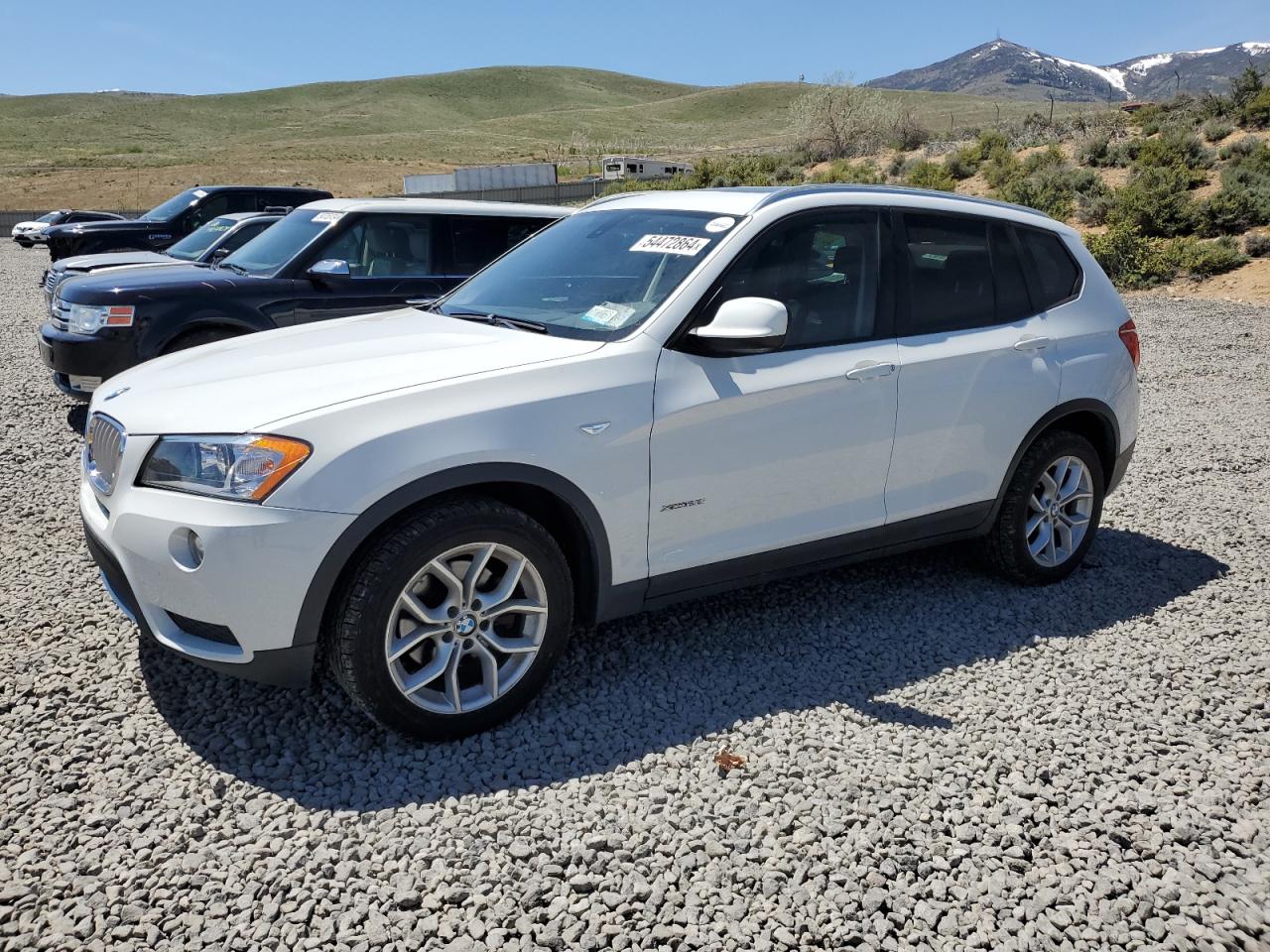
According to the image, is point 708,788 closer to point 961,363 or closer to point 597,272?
point 597,272

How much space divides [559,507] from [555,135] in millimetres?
114209

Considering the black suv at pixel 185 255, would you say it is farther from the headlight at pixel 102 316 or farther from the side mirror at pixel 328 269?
the side mirror at pixel 328 269

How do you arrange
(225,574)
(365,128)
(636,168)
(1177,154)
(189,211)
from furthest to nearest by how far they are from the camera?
(365,128) → (636,168) → (1177,154) → (189,211) → (225,574)

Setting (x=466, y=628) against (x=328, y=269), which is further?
(x=328, y=269)

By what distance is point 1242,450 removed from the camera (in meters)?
7.25

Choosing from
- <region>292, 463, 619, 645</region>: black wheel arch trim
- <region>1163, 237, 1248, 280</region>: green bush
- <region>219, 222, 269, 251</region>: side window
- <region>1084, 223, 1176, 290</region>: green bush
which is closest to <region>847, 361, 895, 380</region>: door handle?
<region>292, 463, 619, 645</region>: black wheel arch trim

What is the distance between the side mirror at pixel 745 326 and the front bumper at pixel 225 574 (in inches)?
54.6

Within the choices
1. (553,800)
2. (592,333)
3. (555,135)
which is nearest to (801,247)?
(592,333)

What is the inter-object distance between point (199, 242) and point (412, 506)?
9.17 metres

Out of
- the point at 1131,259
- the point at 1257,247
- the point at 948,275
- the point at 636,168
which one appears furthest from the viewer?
the point at 636,168

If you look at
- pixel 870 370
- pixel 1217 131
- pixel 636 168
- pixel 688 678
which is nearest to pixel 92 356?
pixel 688 678

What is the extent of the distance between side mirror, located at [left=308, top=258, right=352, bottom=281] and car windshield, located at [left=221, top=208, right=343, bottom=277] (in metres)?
0.38

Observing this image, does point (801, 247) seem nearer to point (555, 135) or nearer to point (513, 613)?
point (513, 613)

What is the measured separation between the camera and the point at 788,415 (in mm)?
3686
